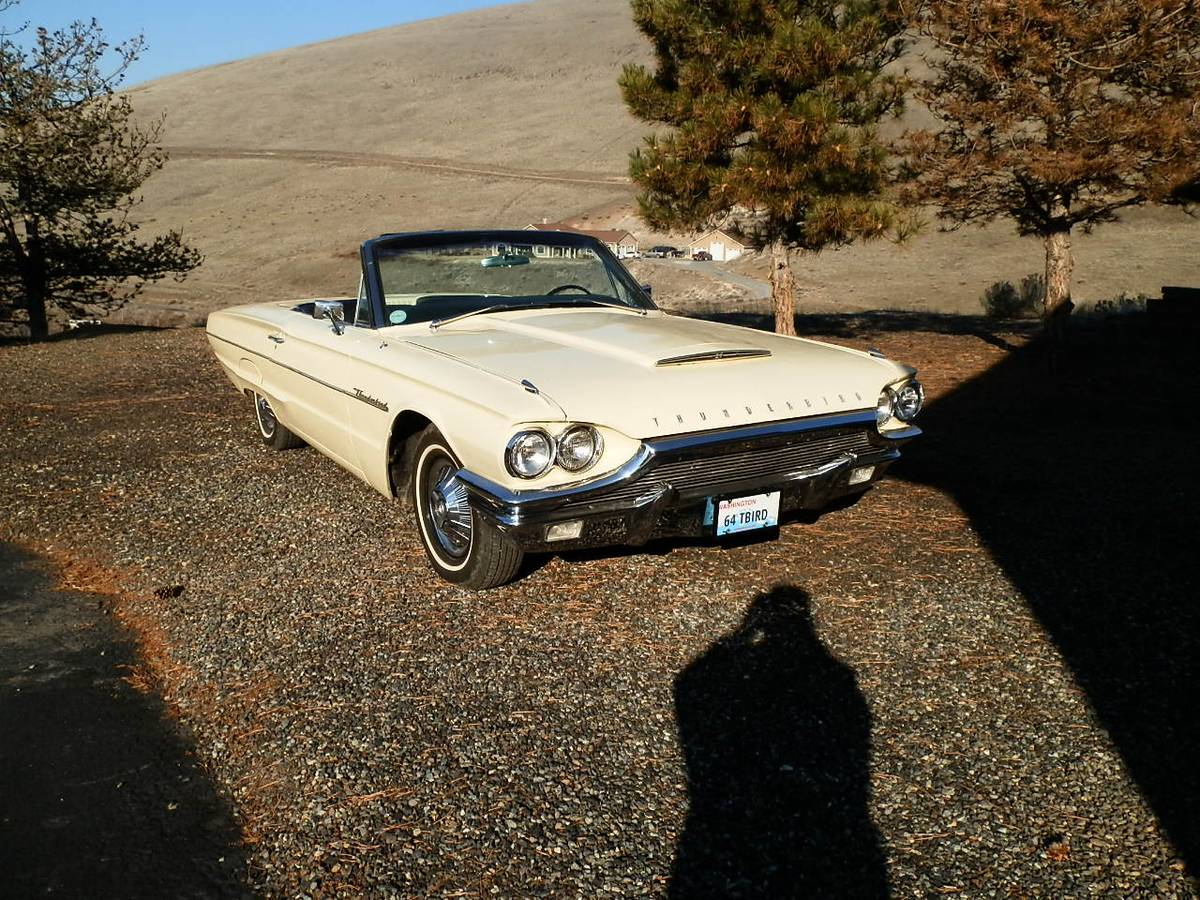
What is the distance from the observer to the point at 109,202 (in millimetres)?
14984

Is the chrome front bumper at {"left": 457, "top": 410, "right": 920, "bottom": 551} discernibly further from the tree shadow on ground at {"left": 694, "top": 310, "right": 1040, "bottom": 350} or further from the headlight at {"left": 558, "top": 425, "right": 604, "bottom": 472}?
the tree shadow on ground at {"left": 694, "top": 310, "right": 1040, "bottom": 350}


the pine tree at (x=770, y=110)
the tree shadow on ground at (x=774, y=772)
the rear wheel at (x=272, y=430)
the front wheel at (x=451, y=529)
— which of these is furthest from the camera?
the pine tree at (x=770, y=110)

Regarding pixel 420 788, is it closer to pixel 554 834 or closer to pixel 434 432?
pixel 554 834

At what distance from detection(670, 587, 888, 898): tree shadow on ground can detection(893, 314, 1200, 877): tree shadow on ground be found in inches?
32.9

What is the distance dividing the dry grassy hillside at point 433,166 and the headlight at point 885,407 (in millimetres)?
15720

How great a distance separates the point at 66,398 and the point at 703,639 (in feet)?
25.3

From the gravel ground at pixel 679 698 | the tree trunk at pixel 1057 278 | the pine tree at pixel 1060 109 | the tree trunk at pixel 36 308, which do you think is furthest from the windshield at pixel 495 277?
the tree trunk at pixel 36 308

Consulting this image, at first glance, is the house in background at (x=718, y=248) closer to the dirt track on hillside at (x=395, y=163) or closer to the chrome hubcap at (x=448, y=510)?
the dirt track on hillside at (x=395, y=163)

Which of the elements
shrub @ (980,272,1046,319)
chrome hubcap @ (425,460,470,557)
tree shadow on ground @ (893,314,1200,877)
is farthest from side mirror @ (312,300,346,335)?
shrub @ (980,272,1046,319)

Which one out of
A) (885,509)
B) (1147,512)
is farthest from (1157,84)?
(885,509)

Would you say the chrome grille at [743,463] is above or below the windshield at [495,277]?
below

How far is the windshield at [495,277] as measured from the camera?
5.21m

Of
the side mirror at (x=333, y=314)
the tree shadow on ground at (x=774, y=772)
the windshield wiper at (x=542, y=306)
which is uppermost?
the side mirror at (x=333, y=314)

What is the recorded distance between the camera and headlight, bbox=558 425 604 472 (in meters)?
3.70
